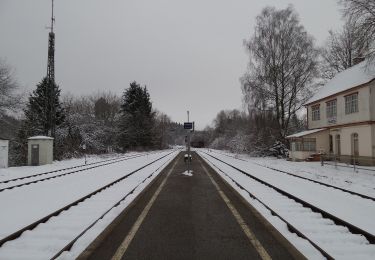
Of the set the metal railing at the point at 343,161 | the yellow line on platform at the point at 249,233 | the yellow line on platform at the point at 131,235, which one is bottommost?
the yellow line on platform at the point at 249,233

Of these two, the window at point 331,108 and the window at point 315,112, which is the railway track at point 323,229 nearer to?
the window at point 331,108

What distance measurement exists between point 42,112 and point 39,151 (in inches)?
552

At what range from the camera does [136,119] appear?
6731 cm

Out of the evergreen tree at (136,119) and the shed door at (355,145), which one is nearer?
the shed door at (355,145)

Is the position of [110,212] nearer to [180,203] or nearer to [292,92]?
[180,203]

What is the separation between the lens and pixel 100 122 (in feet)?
190

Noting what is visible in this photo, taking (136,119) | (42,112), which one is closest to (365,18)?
(42,112)

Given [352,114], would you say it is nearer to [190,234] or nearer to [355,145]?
[355,145]

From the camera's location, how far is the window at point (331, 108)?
3153 cm

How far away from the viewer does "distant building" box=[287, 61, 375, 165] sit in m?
25.5

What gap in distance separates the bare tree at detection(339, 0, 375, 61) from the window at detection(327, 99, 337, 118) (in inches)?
423

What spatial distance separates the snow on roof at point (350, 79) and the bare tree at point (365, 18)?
4.54m

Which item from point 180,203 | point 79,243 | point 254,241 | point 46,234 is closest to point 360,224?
point 254,241

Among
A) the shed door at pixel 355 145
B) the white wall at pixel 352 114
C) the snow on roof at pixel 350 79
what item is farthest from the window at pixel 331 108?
the shed door at pixel 355 145
